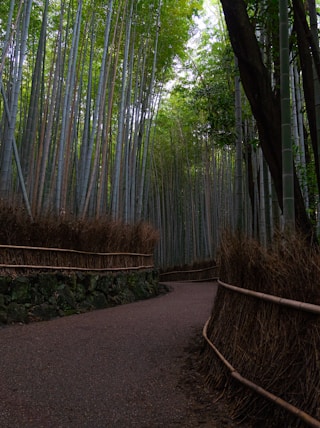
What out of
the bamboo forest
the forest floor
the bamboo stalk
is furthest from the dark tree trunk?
the forest floor

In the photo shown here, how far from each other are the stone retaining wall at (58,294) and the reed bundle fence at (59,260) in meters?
0.09

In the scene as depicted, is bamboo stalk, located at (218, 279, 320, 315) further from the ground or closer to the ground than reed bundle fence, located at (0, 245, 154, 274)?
closer to the ground

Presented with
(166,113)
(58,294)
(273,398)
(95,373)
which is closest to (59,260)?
(58,294)

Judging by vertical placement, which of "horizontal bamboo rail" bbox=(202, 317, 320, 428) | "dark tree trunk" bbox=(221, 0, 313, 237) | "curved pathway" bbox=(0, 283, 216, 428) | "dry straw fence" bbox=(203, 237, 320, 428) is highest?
"dark tree trunk" bbox=(221, 0, 313, 237)

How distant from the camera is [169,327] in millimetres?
3707

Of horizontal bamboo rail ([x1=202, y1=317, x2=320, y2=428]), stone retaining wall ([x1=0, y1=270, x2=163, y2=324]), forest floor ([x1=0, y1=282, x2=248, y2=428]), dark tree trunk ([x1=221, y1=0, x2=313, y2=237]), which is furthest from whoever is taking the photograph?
stone retaining wall ([x1=0, y1=270, x2=163, y2=324])

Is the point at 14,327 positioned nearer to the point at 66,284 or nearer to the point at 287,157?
the point at 66,284

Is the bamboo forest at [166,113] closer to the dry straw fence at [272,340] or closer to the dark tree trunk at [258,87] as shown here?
the dark tree trunk at [258,87]

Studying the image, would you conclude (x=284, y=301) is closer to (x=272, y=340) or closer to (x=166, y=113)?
(x=272, y=340)

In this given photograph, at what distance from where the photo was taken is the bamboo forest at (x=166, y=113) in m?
2.98

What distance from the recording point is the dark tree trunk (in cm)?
291

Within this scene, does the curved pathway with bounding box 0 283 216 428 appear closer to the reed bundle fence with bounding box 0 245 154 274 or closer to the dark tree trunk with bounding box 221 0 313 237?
the reed bundle fence with bounding box 0 245 154 274

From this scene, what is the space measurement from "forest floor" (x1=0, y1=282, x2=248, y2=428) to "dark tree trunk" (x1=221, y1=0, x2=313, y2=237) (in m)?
1.34

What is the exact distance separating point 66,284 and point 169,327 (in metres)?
1.55
